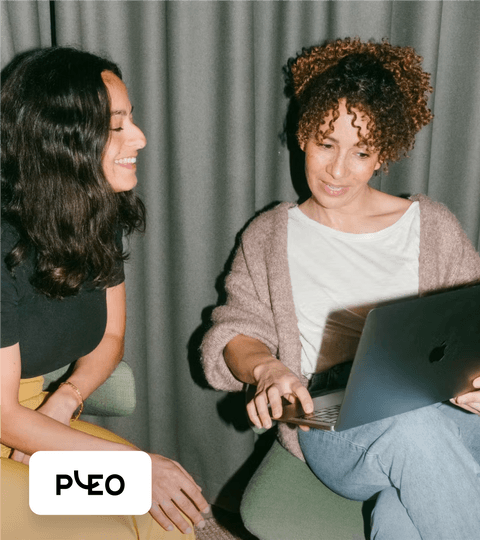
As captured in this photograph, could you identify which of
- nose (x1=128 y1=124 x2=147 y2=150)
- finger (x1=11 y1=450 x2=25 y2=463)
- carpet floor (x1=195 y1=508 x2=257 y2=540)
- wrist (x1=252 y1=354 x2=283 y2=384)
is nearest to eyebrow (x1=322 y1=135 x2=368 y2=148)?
nose (x1=128 y1=124 x2=147 y2=150)

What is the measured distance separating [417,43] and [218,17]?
53 centimetres

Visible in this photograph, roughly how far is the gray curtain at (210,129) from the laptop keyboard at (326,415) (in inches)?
25.3

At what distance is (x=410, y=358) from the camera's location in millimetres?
940

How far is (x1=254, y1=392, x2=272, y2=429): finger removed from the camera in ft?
3.60

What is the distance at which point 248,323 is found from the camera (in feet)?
4.51

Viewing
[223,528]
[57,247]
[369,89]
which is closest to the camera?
[57,247]

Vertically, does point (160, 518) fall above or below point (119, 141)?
below

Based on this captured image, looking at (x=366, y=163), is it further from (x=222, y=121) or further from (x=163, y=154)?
(x=163, y=154)

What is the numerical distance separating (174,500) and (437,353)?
23.2 inches

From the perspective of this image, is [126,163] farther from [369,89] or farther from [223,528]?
[223,528]

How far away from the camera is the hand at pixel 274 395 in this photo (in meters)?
1.08

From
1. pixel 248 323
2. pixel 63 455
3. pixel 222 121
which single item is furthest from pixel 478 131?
pixel 63 455

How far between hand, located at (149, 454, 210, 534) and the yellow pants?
0.07 feet

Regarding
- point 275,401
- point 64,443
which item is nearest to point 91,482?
point 64,443
